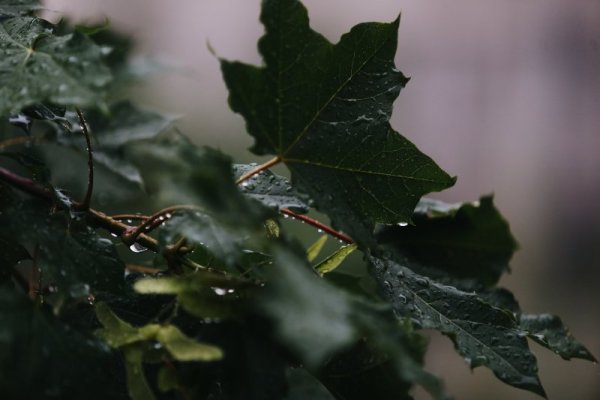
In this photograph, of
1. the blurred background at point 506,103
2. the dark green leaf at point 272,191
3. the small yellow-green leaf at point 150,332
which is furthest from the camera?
the blurred background at point 506,103

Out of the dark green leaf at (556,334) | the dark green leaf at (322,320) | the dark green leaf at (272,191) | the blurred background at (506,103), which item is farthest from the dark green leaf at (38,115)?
the blurred background at (506,103)

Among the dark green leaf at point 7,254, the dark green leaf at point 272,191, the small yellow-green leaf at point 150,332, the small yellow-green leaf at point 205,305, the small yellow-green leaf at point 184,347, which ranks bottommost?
the dark green leaf at point 7,254

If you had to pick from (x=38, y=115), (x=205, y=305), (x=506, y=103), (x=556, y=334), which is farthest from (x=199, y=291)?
(x=506, y=103)

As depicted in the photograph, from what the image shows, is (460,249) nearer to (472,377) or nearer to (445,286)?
(445,286)

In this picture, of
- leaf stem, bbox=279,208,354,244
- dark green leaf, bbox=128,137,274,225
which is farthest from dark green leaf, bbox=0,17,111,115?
leaf stem, bbox=279,208,354,244

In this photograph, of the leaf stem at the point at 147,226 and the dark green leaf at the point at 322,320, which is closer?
the dark green leaf at the point at 322,320

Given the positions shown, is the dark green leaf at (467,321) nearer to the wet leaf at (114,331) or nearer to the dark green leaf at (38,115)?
the wet leaf at (114,331)
